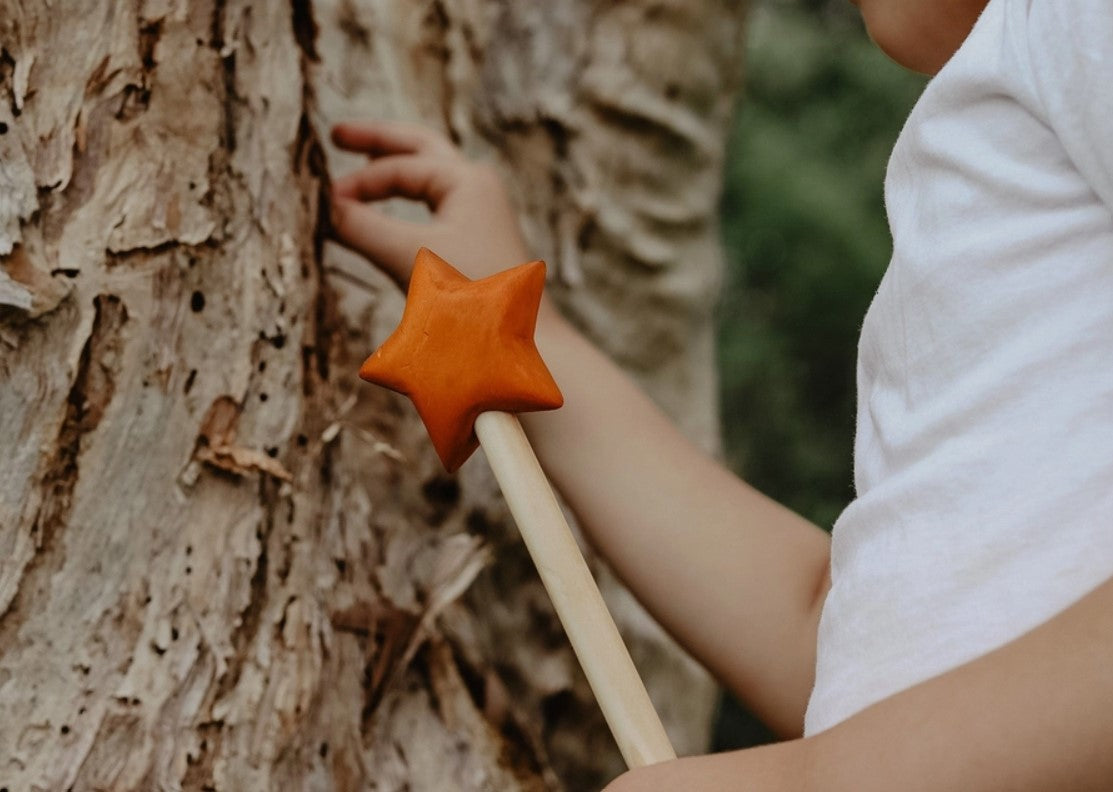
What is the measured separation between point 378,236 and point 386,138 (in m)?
0.11

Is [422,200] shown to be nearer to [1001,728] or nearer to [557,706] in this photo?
[557,706]

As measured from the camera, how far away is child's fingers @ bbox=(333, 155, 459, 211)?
87 cm

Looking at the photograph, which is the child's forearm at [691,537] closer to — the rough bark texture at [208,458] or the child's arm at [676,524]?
the child's arm at [676,524]

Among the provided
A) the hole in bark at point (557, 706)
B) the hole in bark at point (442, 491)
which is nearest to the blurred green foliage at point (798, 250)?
the hole in bark at point (557, 706)

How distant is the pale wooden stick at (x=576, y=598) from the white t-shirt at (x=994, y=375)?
0.26 ft

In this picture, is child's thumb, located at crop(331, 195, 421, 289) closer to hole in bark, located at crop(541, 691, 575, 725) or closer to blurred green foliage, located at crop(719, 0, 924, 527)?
hole in bark, located at crop(541, 691, 575, 725)

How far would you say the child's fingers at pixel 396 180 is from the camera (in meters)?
0.87

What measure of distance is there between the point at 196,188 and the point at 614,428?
287mm

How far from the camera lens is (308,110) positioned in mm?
794

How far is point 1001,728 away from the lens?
16.1 inches

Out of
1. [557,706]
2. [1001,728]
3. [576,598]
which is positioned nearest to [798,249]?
[557,706]

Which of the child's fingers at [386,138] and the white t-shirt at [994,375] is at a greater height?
the white t-shirt at [994,375]

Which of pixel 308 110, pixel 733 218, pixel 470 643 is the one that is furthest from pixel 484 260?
pixel 733 218

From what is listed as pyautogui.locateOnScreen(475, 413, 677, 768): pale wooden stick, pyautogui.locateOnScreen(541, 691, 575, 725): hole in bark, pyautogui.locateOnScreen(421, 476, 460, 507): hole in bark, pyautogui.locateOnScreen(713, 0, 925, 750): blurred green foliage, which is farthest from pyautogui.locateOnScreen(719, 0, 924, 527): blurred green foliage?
pyautogui.locateOnScreen(475, 413, 677, 768): pale wooden stick
